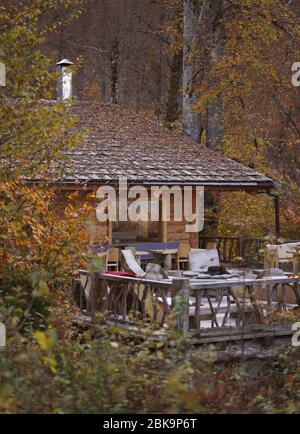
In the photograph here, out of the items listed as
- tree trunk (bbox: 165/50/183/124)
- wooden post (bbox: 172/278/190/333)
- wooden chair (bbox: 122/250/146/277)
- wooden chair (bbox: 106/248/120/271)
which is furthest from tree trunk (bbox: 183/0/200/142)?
wooden post (bbox: 172/278/190/333)

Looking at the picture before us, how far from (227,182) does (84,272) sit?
6.21m

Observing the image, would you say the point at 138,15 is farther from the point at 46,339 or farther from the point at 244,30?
the point at 46,339

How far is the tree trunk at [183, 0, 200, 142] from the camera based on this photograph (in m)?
24.8

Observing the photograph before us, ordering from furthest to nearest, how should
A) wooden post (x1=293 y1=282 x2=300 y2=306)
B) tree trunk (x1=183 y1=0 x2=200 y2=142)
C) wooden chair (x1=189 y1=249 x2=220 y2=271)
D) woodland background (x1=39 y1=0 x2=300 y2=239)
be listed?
tree trunk (x1=183 y1=0 x2=200 y2=142)
woodland background (x1=39 y1=0 x2=300 y2=239)
wooden chair (x1=189 y1=249 x2=220 y2=271)
wooden post (x1=293 y1=282 x2=300 y2=306)

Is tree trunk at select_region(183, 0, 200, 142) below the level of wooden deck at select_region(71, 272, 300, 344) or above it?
above

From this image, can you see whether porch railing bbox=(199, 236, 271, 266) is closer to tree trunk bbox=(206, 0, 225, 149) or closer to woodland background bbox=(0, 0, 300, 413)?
woodland background bbox=(0, 0, 300, 413)

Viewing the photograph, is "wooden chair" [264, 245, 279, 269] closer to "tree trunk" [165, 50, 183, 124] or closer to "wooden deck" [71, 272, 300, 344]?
"wooden deck" [71, 272, 300, 344]

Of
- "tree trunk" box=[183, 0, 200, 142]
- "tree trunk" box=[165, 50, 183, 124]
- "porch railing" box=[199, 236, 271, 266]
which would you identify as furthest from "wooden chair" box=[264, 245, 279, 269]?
"tree trunk" box=[165, 50, 183, 124]

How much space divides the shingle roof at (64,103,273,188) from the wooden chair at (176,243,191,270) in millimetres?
1511

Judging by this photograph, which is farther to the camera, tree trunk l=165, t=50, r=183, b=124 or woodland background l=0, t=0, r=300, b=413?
tree trunk l=165, t=50, r=183, b=124

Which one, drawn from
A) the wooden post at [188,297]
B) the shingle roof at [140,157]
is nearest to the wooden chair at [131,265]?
the shingle roof at [140,157]

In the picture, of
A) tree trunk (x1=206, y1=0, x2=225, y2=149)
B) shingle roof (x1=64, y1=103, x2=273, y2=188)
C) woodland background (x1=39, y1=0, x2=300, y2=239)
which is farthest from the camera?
tree trunk (x1=206, y1=0, x2=225, y2=149)

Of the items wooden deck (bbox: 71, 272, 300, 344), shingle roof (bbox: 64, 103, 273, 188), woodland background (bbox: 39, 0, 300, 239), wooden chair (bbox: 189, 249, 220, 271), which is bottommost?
wooden deck (bbox: 71, 272, 300, 344)

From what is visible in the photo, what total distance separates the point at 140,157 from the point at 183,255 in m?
2.39
